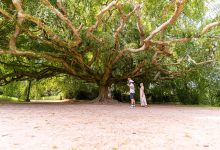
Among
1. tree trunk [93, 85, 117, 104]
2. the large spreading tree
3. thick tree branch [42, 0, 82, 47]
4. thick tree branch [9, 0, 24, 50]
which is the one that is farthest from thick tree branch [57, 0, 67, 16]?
tree trunk [93, 85, 117, 104]

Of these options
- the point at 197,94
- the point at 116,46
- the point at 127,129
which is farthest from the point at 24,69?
the point at 127,129

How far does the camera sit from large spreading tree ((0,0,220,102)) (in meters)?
14.2

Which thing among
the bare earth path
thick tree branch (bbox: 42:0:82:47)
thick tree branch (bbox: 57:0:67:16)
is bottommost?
the bare earth path

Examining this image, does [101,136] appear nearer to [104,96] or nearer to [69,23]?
[69,23]

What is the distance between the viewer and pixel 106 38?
52.1 ft

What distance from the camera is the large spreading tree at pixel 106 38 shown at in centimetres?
1421

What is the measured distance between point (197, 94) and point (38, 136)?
68.4 feet

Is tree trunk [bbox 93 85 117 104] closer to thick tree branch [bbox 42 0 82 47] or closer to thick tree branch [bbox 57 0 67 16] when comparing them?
thick tree branch [bbox 42 0 82 47]

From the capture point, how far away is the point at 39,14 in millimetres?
12867

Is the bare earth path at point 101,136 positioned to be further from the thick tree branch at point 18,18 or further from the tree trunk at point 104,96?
the tree trunk at point 104,96

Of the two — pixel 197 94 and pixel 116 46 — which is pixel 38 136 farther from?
pixel 197 94

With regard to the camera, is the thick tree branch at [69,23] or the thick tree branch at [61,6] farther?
the thick tree branch at [61,6]

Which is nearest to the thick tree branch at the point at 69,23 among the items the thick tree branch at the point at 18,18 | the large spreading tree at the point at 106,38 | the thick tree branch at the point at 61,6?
the large spreading tree at the point at 106,38

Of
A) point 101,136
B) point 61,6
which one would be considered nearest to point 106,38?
point 61,6
